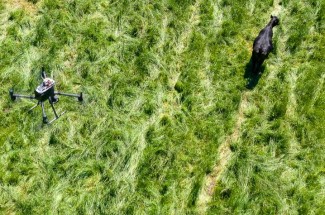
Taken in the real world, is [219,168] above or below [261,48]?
below

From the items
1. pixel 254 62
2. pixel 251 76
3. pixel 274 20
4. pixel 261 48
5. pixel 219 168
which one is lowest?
pixel 219 168

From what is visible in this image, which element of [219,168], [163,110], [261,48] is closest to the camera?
[219,168]

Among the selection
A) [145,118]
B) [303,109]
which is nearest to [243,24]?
[303,109]

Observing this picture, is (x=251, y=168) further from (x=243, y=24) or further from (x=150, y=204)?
(x=243, y=24)

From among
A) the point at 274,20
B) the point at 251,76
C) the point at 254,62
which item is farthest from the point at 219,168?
the point at 274,20

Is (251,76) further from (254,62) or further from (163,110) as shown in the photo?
(163,110)
